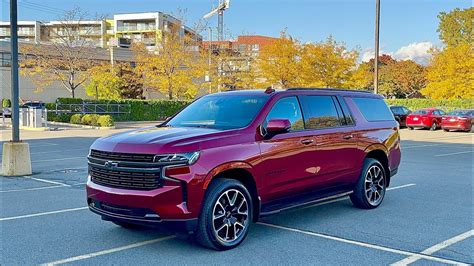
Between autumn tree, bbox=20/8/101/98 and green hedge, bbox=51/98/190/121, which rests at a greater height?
autumn tree, bbox=20/8/101/98

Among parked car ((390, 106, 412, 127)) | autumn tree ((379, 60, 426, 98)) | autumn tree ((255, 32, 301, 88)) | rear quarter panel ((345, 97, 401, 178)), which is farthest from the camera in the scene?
autumn tree ((379, 60, 426, 98))

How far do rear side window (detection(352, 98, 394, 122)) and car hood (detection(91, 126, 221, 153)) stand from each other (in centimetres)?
313

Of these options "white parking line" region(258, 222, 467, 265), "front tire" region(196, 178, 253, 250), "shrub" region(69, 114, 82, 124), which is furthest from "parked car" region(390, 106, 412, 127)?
"front tire" region(196, 178, 253, 250)

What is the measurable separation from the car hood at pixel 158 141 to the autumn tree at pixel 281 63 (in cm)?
3122

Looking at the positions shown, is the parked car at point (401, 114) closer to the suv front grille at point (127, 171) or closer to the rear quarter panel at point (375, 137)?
the rear quarter panel at point (375, 137)

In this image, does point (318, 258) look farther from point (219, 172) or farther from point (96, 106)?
point (96, 106)

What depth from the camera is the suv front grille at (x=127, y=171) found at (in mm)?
5109

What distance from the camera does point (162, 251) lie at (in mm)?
5371

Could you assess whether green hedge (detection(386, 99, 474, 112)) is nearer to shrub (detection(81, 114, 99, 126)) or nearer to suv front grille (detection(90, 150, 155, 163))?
shrub (detection(81, 114, 99, 126))

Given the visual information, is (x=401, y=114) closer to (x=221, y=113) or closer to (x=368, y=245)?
(x=221, y=113)

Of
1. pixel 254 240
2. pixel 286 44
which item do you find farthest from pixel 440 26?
pixel 254 240

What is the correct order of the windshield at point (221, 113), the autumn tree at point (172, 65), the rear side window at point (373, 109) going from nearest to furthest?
the windshield at point (221, 113), the rear side window at point (373, 109), the autumn tree at point (172, 65)

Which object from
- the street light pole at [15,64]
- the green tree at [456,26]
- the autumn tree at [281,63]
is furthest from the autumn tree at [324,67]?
the green tree at [456,26]

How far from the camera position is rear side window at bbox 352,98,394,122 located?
7906 mm
